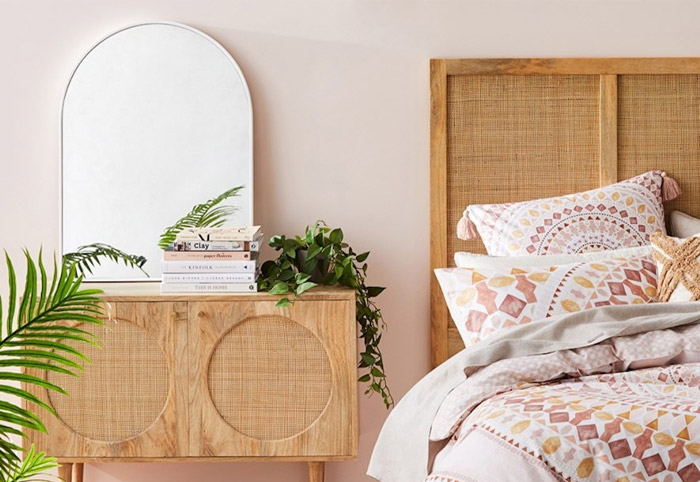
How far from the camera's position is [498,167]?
288cm

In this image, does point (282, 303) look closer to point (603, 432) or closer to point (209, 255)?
point (209, 255)

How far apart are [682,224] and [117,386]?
1949 mm

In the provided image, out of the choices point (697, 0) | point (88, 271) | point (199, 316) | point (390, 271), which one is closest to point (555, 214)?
point (390, 271)

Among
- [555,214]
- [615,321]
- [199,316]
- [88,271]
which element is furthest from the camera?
[88,271]

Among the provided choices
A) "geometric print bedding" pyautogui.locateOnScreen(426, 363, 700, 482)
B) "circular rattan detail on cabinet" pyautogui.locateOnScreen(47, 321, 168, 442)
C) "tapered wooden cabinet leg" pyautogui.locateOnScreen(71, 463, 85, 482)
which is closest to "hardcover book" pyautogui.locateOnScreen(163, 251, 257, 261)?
"circular rattan detail on cabinet" pyautogui.locateOnScreen(47, 321, 168, 442)

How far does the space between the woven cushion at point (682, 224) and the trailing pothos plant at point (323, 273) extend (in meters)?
1.05

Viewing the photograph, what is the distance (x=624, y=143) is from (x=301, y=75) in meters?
1.18

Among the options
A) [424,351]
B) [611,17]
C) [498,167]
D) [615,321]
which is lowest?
[424,351]

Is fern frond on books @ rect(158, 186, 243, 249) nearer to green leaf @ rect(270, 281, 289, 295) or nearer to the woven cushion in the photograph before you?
green leaf @ rect(270, 281, 289, 295)

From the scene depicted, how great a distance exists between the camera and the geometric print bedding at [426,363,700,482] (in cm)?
131

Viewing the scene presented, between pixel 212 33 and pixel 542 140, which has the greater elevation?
pixel 212 33

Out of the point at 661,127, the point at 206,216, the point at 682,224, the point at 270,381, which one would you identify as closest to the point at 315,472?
the point at 270,381

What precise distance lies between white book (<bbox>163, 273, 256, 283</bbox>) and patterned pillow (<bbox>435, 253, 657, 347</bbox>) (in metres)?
0.65

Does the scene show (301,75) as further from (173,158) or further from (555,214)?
(555,214)
